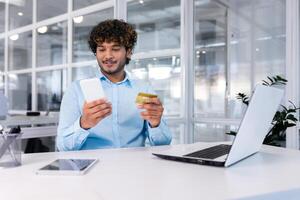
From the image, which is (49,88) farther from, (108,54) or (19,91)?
(108,54)

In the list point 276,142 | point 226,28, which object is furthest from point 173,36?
point 276,142

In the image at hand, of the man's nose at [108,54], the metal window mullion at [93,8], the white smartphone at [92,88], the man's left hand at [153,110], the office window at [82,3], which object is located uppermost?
the office window at [82,3]

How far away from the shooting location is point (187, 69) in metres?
3.94

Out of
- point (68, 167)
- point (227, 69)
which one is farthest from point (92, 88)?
point (227, 69)

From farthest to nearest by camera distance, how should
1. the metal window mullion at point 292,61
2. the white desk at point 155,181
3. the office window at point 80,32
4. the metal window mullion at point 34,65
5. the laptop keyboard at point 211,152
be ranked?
the office window at point 80,32
the metal window mullion at point 34,65
the metal window mullion at point 292,61
the laptop keyboard at point 211,152
the white desk at point 155,181

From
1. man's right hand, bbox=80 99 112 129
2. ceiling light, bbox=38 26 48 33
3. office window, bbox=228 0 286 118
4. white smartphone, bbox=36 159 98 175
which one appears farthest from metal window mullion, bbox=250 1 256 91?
white smartphone, bbox=36 159 98 175

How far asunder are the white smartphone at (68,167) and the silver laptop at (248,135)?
10.5 inches

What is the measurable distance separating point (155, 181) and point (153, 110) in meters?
0.61

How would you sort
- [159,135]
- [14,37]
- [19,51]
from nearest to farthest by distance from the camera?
[159,135]
[14,37]
[19,51]

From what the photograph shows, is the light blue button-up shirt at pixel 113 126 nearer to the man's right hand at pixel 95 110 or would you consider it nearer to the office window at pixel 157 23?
the man's right hand at pixel 95 110

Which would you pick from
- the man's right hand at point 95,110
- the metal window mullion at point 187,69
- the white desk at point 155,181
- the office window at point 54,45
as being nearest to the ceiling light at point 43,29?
the office window at point 54,45

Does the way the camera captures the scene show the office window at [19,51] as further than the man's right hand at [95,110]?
Yes

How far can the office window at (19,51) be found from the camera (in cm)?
318

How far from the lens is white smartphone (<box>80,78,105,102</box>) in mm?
1089
